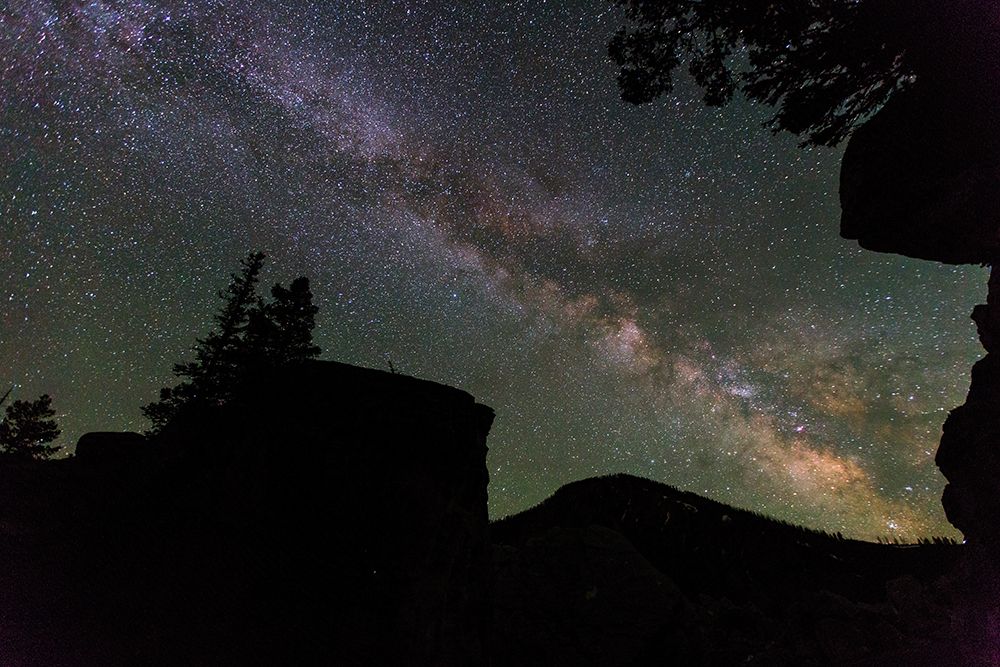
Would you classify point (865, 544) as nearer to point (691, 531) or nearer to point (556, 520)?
point (691, 531)

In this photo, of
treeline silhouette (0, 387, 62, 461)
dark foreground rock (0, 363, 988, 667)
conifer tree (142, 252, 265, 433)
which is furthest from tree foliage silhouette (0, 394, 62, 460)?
dark foreground rock (0, 363, 988, 667)

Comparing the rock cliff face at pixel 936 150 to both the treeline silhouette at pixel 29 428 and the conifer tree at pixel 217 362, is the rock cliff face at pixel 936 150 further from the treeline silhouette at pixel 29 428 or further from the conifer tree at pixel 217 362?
the treeline silhouette at pixel 29 428

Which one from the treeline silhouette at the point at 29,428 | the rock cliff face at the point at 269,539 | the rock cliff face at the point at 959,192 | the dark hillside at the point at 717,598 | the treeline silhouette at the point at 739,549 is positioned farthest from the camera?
the treeline silhouette at the point at 29,428

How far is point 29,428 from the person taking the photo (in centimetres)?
4209

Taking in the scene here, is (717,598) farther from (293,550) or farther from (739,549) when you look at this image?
(293,550)

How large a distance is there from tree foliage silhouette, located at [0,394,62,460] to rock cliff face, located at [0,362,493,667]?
50672 millimetres

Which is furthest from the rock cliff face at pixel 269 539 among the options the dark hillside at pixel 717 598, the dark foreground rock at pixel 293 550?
the dark hillside at pixel 717 598

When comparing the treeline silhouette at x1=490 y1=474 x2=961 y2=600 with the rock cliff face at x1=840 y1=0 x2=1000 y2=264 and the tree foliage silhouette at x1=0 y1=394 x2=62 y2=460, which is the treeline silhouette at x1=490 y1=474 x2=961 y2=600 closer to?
the rock cliff face at x1=840 y1=0 x2=1000 y2=264

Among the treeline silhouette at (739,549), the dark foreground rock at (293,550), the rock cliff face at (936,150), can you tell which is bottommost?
the dark foreground rock at (293,550)

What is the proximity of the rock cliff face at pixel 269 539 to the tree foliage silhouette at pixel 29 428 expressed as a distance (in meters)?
50.7

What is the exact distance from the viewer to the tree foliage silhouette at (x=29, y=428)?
41047 mm

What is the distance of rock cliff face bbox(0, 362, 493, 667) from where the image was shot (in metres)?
4.82

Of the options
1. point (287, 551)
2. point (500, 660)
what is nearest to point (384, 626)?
point (287, 551)

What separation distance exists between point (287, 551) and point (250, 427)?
1.96 metres
